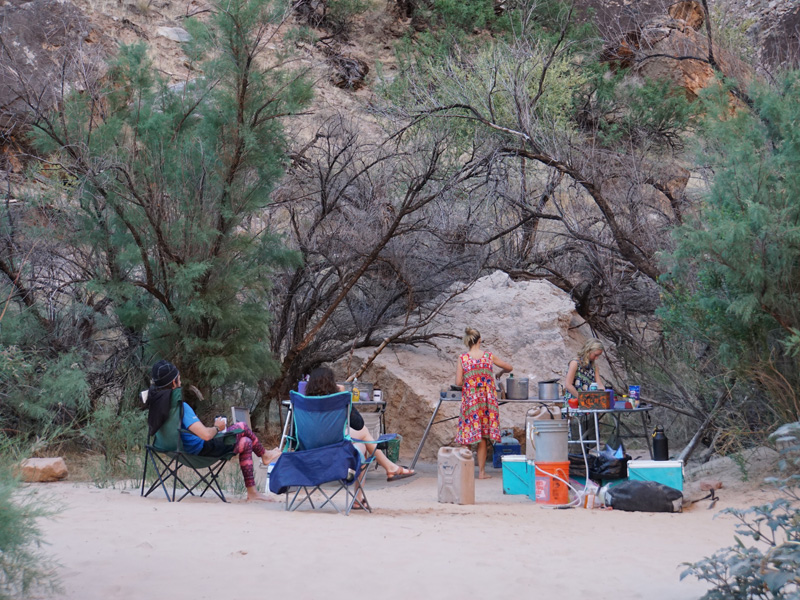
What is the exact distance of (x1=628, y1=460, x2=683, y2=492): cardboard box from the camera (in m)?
5.82

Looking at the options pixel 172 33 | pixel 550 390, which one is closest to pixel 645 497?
pixel 550 390

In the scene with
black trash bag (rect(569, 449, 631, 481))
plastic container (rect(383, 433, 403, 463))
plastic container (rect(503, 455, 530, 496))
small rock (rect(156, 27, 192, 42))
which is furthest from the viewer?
small rock (rect(156, 27, 192, 42))

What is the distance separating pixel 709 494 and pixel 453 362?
14.5 ft

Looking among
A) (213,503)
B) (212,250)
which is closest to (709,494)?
(213,503)

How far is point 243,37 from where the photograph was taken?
7820 mm

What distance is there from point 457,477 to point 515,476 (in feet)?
2.68

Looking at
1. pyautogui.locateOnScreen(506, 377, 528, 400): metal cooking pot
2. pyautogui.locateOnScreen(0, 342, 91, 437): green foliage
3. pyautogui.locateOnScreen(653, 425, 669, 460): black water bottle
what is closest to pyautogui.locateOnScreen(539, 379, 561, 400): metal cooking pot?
pyautogui.locateOnScreen(506, 377, 528, 400): metal cooking pot

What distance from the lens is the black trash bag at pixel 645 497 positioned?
217 inches

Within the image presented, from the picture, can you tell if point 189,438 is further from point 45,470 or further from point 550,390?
point 550,390

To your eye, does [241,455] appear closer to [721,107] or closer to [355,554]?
[355,554]

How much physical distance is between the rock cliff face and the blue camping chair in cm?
387

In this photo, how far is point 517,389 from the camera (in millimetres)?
7328

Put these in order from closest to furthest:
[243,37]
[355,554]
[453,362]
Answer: [355,554] < [243,37] < [453,362]

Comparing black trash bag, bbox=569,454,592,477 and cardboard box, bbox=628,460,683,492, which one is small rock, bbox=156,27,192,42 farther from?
cardboard box, bbox=628,460,683,492
